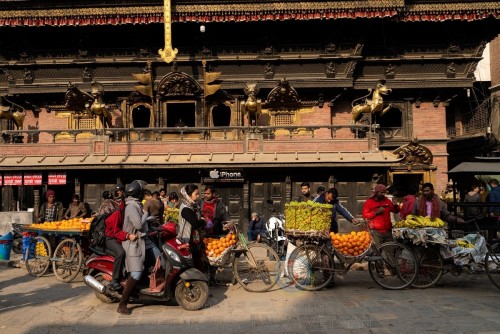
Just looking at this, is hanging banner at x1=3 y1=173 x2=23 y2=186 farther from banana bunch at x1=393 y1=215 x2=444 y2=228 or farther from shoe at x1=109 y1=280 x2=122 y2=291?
banana bunch at x1=393 y1=215 x2=444 y2=228

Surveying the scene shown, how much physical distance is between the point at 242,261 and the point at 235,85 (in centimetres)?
1237

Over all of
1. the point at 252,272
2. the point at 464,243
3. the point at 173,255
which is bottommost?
the point at 252,272

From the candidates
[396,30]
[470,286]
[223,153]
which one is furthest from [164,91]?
[470,286]

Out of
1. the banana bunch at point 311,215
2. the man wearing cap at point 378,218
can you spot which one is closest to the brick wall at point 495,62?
the man wearing cap at point 378,218

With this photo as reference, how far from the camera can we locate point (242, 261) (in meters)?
8.66

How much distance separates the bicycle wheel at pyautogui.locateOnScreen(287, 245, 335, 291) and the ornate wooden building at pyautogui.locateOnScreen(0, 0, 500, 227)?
8245mm

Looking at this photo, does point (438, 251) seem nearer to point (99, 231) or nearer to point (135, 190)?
point (135, 190)

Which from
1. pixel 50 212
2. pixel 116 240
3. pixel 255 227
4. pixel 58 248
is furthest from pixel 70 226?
pixel 255 227

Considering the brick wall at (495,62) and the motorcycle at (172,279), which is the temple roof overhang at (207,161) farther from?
the brick wall at (495,62)

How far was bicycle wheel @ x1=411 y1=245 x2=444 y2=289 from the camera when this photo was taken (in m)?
8.48

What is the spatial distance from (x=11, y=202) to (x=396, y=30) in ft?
59.9

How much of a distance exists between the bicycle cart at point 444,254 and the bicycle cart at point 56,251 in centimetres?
682

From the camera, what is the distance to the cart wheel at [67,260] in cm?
966

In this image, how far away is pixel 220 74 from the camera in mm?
19344
